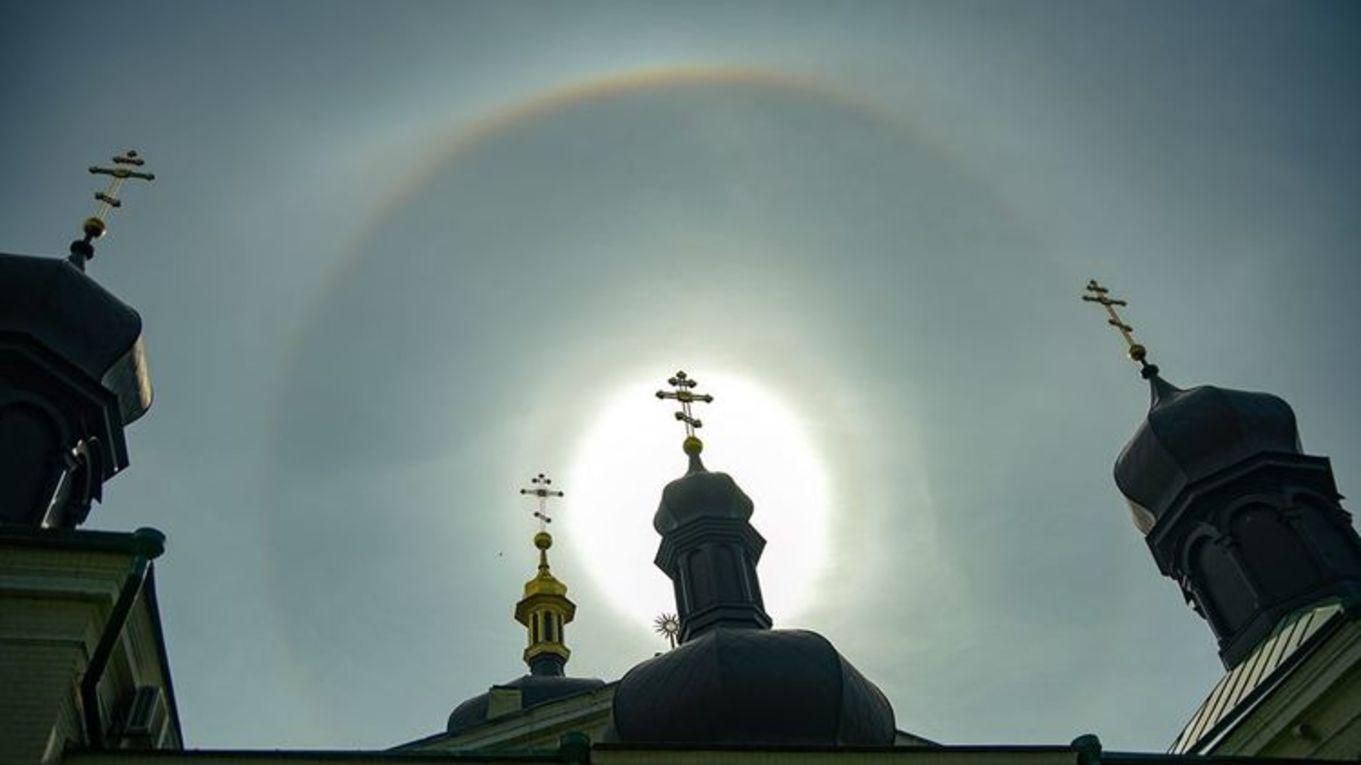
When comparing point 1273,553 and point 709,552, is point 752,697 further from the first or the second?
point 1273,553

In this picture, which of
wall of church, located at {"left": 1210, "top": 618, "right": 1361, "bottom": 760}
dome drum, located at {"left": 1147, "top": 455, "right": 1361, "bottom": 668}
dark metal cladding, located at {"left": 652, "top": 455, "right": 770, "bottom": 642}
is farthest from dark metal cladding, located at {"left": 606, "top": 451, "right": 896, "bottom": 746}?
dome drum, located at {"left": 1147, "top": 455, "right": 1361, "bottom": 668}

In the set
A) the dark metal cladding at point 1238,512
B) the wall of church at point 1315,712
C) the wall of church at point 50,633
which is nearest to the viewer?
the wall of church at point 50,633

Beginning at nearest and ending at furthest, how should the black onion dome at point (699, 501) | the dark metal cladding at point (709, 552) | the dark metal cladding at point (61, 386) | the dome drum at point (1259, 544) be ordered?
the dark metal cladding at point (61, 386), the dome drum at point (1259, 544), the dark metal cladding at point (709, 552), the black onion dome at point (699, 501)

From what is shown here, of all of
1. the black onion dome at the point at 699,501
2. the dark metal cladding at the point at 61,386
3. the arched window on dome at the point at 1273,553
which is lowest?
the arched window on dome at the point at 1273,553

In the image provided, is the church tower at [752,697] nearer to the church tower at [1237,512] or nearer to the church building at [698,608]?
the church building at [698,608]

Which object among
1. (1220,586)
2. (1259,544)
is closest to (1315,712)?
(1259,544)

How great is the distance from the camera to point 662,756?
11172 millimetres

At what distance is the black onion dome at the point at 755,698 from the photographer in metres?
14.2

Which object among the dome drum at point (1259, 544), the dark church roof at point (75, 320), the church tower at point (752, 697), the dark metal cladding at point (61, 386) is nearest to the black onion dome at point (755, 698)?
the church tower at point (752, 697)

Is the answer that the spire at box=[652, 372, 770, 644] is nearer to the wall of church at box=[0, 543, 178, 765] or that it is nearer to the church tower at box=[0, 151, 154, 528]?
the church tower at box=[0, 151, 154, 528]

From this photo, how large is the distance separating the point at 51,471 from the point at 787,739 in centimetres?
820

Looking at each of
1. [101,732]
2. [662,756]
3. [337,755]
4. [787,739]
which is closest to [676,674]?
[787,739]

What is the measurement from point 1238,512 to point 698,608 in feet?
25.6

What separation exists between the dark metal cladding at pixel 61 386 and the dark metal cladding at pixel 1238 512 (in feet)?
46.3
